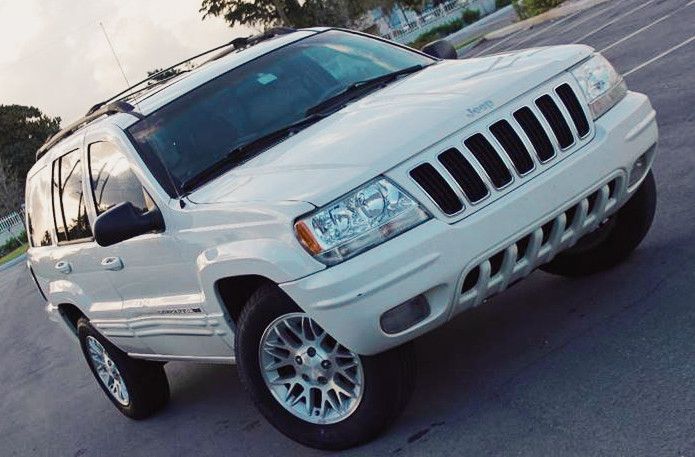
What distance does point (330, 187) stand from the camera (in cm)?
446

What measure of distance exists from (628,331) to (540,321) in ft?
2.44

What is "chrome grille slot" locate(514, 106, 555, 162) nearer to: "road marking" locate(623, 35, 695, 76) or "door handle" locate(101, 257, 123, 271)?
"door handle" locate(101, 257, 123, 271)

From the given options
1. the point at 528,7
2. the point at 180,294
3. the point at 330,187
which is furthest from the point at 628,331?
the point at 528,7

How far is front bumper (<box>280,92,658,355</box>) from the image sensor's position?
172 inches

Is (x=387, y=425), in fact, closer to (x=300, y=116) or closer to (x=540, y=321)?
(x=540, y=321)

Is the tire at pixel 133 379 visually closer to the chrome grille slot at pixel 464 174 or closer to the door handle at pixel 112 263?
the door handle at pixel 112 263

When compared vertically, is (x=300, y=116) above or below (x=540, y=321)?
above

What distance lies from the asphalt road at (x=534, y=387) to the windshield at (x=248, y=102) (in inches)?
60.4

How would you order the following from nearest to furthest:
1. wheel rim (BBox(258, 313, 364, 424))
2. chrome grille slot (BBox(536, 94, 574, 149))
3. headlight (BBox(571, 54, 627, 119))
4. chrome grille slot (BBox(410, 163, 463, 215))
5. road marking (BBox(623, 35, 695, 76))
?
chrome grille slot (BBox(410, 163, 463, 215))
wheel rim (BBox(258, 313, 364, 424))
chrome grille slot (BBox(536, 94, 574, 149))
headlight (BBox(571, 54, 627, 119))
road marking (BBox(623, 35, 695, 76))

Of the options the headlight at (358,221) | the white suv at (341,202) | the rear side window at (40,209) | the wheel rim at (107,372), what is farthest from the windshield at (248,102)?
the wheel rim at (107,372)

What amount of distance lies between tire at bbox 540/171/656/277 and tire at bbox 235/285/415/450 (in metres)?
1.76

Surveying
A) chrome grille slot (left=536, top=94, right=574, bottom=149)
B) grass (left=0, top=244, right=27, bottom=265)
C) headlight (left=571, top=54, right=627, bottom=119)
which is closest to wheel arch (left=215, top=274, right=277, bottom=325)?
chrome grille slot (left=536, top=94, right=574, bottom=149)

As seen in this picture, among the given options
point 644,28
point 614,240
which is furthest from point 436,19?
point 614,240

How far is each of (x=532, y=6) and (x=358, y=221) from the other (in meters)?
32.2
